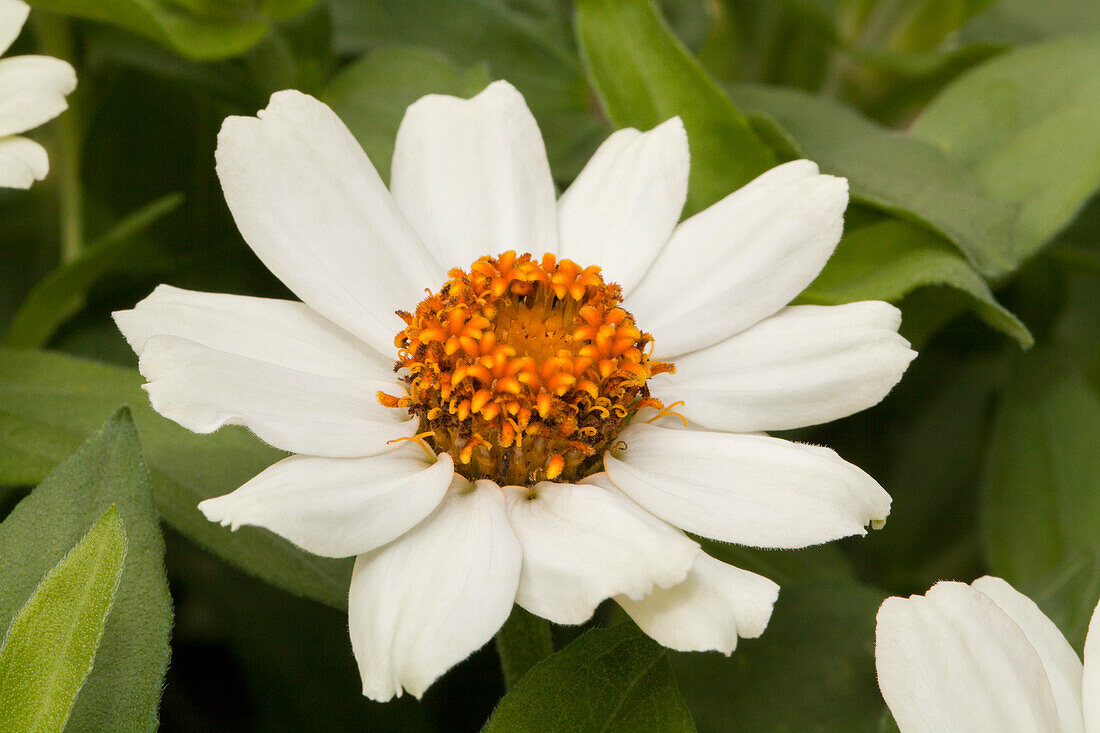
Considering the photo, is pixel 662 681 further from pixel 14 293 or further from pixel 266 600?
pixel 14 293

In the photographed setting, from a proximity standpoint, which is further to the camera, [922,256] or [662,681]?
[922,256]

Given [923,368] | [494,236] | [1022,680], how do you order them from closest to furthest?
[1022,680] < [494,236] < [923,368]

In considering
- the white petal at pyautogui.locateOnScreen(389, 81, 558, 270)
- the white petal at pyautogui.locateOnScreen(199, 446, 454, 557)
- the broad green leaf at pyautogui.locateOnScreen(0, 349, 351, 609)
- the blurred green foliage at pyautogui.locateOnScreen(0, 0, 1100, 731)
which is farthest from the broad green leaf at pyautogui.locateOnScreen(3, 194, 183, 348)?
the white petal at pyautogui.locateOnScreen(199, 446, 454, 557)

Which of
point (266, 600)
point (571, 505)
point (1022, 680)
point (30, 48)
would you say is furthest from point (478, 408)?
point (30, 48)

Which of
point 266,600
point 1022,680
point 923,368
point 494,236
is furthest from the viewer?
point 923,368

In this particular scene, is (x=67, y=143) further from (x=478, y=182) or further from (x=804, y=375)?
(x=804, y=375)

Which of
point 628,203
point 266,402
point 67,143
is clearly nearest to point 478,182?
point 628,203
